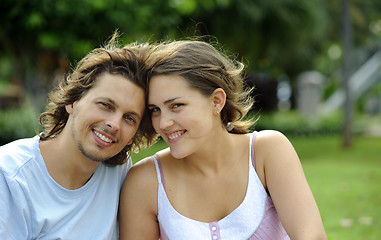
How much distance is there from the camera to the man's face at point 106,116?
2635 millimetres

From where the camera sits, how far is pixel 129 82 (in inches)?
107

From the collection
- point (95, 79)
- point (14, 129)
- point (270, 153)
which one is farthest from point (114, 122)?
point (14, 129)

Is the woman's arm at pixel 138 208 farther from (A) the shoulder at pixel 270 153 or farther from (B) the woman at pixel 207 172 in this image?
(A) the shoulder at pixel 270 153

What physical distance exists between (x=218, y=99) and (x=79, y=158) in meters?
0.86

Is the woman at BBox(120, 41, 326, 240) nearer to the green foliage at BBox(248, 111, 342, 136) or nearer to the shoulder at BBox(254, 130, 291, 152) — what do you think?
the shoulder at BBox(254, 130, 291, 152)

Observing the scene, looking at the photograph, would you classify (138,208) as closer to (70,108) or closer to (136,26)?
(70,108)

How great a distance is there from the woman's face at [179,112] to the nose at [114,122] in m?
0.22

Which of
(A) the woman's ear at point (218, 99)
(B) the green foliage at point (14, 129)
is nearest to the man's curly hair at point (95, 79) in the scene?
(A) the woman's ear at point (218, 99)

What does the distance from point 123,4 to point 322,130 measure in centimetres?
1076

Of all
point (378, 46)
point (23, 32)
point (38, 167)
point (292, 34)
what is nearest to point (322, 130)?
point (292, 34)

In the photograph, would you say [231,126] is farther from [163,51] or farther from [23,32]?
[23,32]

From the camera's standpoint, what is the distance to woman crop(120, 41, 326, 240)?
2719 mm

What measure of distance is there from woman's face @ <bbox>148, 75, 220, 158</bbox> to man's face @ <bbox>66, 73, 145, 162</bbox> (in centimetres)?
11

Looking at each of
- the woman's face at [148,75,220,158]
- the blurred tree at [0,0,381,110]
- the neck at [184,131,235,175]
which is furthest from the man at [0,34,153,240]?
the blurred tree at [0,0,381,110]
